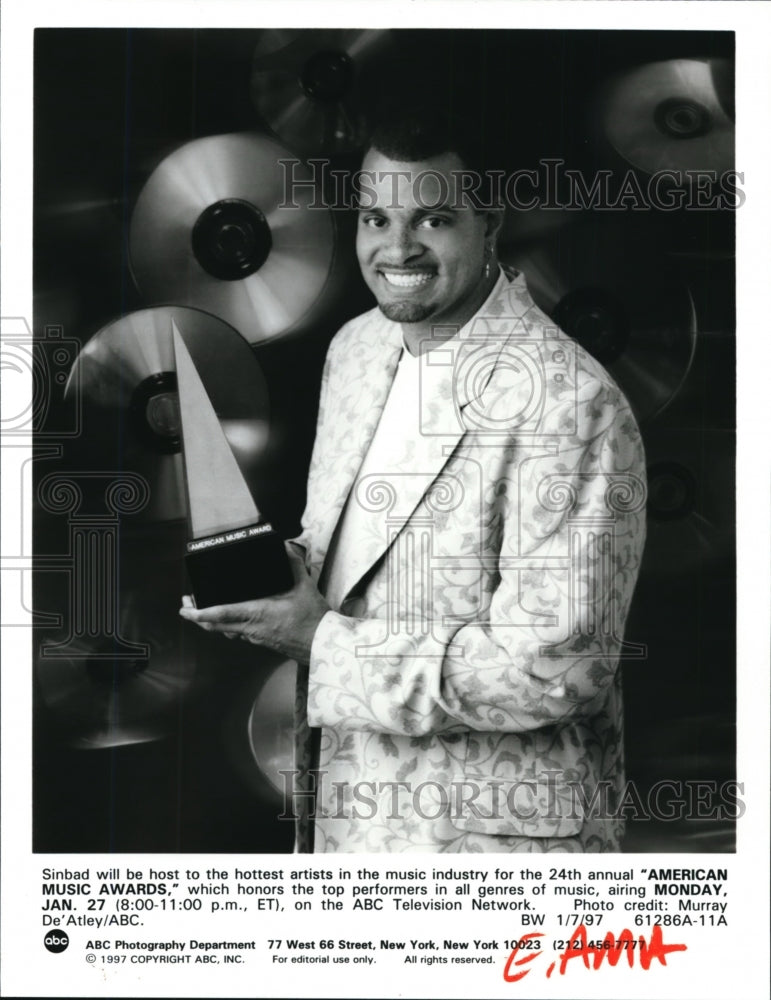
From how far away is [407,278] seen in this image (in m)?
1.90

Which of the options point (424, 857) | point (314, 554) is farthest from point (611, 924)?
point (314, 554)

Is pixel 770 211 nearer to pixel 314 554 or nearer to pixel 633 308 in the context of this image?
pixel 633 308

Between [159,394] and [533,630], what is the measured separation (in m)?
0.81

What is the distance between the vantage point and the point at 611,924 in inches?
77.5

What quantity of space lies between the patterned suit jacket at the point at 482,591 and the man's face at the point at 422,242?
0.05m

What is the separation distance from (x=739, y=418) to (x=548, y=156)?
0.61 meters

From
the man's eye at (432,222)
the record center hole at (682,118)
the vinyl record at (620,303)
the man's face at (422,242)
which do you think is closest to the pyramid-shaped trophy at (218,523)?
the man's face at (422,242)

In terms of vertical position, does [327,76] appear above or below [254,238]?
above

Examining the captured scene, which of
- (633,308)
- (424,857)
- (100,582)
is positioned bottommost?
(424,857)

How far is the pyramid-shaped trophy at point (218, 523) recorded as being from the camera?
6.20ft

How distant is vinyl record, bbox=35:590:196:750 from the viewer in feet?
6.45

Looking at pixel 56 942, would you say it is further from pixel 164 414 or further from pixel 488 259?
pixel 488 259

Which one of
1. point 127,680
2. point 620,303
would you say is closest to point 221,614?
point 127,680

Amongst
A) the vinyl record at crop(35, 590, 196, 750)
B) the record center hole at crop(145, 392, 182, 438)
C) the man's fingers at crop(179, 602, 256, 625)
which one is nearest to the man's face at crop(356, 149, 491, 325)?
the record center hole at crop(145, 392, 182, 438)
